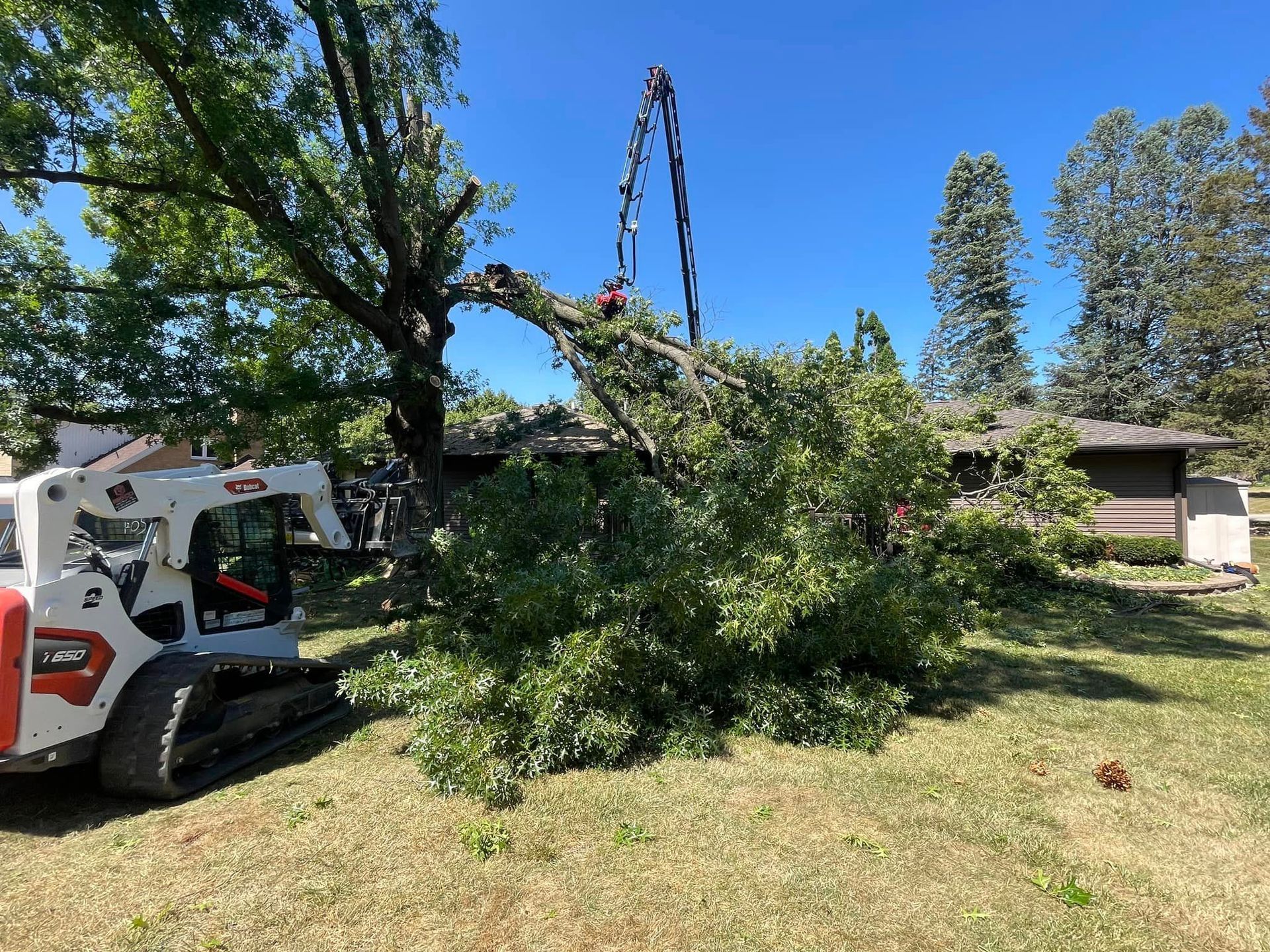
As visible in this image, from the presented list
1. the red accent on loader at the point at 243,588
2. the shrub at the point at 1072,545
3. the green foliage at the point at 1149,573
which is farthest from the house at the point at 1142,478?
the red accent on loader at the point at 243,588

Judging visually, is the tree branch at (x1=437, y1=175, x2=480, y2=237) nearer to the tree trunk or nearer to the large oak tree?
the large oak tree

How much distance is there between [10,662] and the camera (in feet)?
10.5

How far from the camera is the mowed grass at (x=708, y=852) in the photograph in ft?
9.12

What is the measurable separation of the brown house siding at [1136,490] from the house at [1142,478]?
0.5 inches

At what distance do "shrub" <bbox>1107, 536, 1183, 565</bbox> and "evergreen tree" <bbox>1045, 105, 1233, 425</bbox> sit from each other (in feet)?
59.6

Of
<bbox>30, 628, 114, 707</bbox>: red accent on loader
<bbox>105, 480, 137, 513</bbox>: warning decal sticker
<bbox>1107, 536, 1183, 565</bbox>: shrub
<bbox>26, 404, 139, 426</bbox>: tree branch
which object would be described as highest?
<bbox>26, 404, 139, 426</bbox>: tree branch

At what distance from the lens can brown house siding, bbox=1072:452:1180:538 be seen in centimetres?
1373

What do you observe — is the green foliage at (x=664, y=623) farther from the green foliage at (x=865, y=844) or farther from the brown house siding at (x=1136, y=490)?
the brown house siding at (x=1136, y=490)

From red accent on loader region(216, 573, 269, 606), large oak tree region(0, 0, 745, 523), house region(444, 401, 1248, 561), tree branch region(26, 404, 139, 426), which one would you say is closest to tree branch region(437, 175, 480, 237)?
large oak tree region(0, 0, 745, 523)

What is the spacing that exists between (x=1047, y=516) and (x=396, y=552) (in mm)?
10305

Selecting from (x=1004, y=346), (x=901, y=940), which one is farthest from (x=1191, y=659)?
(x=1004, y=346)

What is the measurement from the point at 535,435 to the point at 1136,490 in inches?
589

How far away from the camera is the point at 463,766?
3988 mm

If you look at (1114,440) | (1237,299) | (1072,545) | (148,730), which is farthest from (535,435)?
(1237,299)
